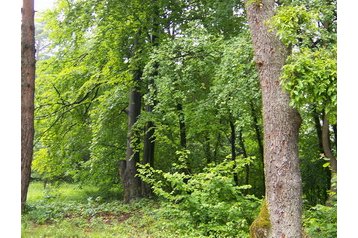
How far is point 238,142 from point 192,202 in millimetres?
8299

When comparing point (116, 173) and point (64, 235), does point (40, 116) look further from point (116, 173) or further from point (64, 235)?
point (64, 235)

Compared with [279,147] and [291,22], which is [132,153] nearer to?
[279,147]

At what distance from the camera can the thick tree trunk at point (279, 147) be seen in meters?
5.02

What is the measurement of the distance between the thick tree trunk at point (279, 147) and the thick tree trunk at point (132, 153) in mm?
6295

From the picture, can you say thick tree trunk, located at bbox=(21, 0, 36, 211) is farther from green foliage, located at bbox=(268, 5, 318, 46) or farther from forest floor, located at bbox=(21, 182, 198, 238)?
green foliage, located at bbox=(268, 5, 318, 46)

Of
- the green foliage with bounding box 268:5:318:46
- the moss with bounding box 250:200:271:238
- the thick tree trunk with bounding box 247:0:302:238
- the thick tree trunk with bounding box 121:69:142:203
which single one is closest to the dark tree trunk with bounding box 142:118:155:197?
the thick tree trunk with bounding box 121:69:142:203

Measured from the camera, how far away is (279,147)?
5035mm

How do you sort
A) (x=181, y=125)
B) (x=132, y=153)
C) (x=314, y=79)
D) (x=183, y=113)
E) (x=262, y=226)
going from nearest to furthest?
(x=314, y=79) → (x=262, y=226) → (x=183, y=113) → (x=132, y=153) → (x=181, y=125)

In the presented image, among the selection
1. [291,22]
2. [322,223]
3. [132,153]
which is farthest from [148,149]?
[291,22]

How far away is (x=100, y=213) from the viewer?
898cm

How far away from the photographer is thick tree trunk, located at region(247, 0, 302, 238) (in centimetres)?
502

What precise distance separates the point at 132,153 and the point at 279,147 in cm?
711

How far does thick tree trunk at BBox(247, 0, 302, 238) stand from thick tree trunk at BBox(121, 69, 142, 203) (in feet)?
20.7
